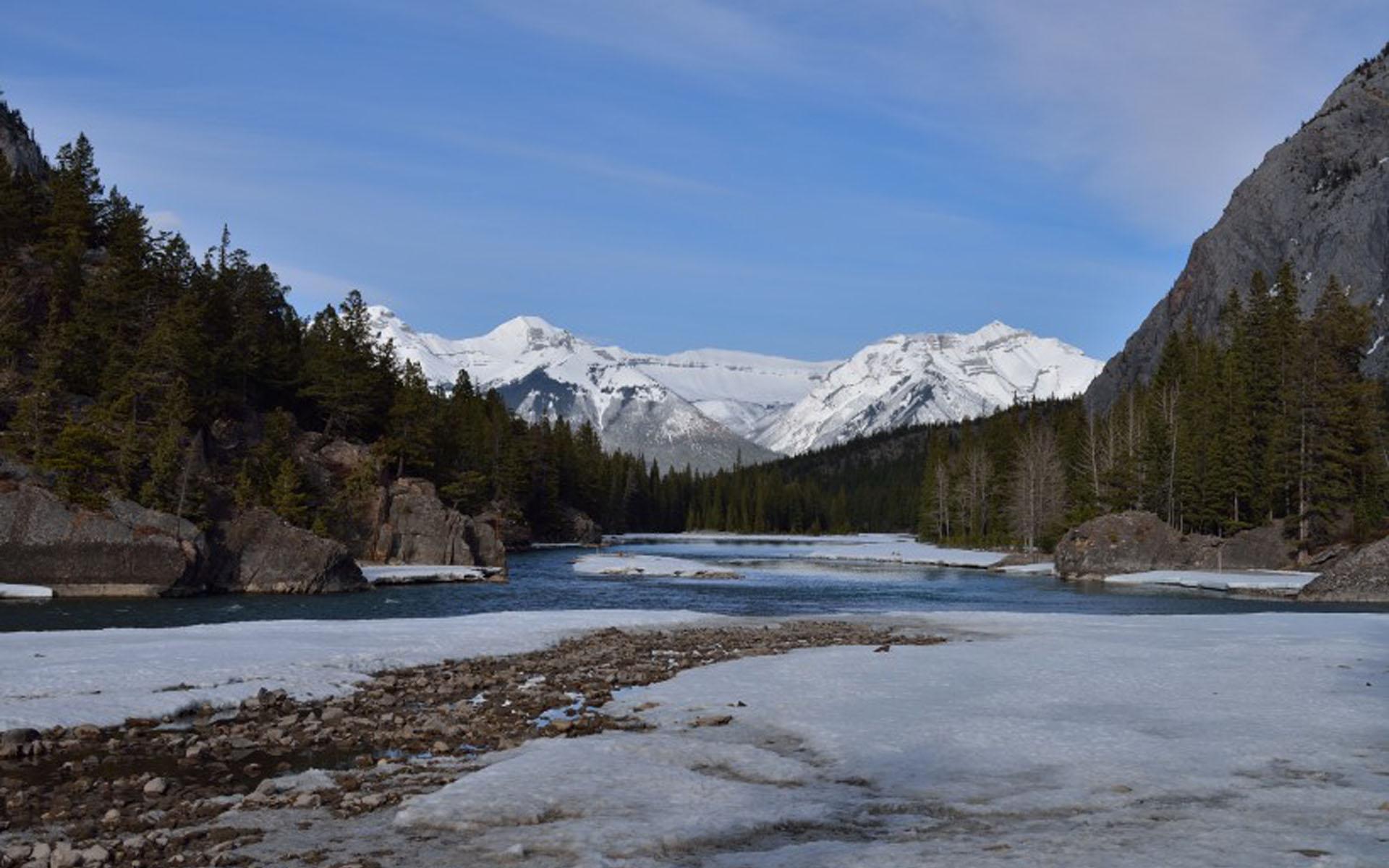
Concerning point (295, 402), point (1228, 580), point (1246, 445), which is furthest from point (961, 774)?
point (295, 402)

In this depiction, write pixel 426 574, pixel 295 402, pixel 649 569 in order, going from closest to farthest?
pixel 426 574 < pixel 649 569 < pixel 295 402

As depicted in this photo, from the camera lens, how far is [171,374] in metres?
71.8

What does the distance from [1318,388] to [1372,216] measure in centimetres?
8610

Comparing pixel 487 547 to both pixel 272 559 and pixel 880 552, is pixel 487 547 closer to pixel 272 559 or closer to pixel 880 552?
pixel 272 559

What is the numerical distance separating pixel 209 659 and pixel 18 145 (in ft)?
375

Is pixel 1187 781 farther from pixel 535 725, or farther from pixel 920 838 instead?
pixel 535 725

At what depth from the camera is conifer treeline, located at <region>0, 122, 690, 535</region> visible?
62.8m

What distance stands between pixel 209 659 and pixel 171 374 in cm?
5267

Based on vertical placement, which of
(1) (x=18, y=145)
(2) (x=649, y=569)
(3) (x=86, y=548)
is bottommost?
(2) (x=649, y=569)

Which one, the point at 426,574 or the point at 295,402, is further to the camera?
the point at 295,402

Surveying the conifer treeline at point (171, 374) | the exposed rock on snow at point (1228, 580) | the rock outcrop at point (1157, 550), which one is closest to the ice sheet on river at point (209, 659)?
the conifer treeline at point (171, 374)

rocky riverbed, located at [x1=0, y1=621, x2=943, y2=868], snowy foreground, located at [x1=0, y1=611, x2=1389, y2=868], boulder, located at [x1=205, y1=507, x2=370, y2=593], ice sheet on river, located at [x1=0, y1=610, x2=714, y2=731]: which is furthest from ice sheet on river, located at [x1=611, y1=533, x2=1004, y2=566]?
rocky riverbed, located at [x1=0, y1=621, x2=943, y2=868]

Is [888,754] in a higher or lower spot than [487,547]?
lower

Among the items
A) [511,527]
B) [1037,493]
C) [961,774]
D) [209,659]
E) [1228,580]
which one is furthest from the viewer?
[511,527]
